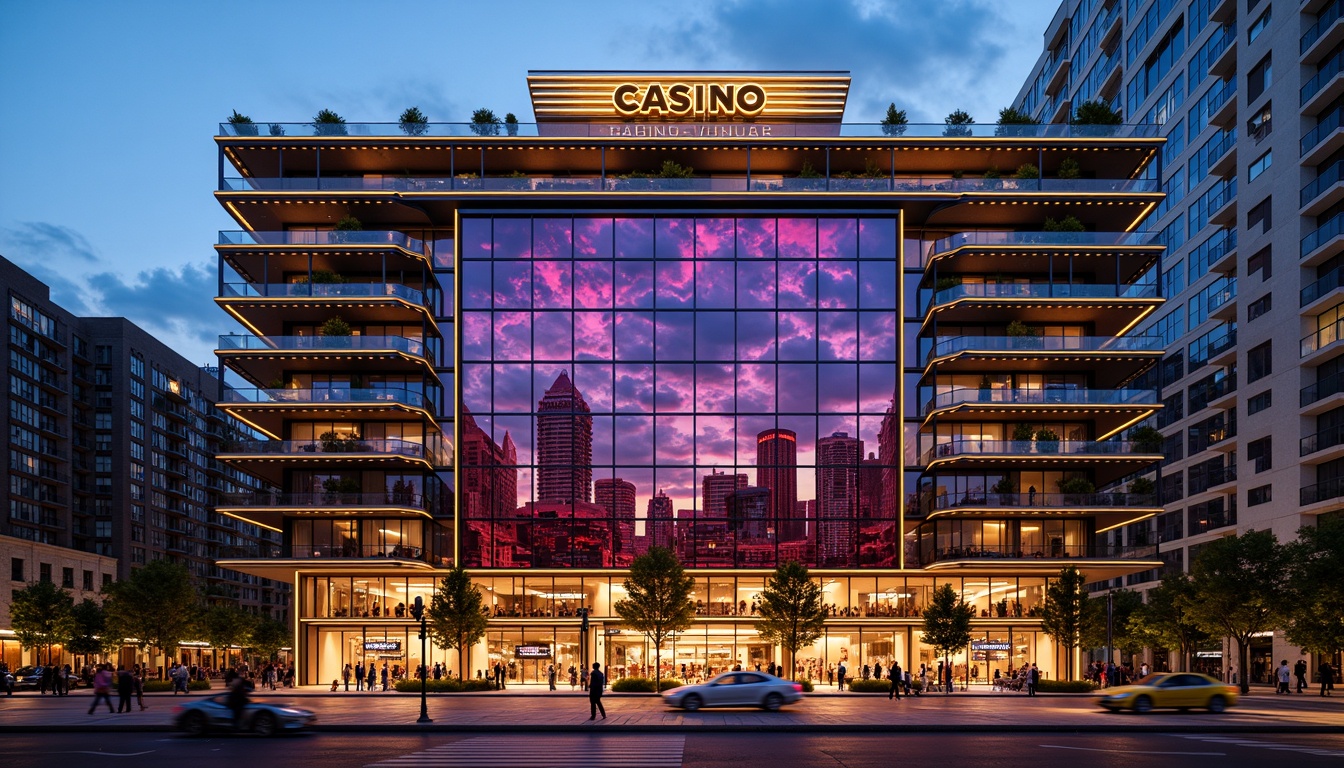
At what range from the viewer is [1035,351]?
64188 mm

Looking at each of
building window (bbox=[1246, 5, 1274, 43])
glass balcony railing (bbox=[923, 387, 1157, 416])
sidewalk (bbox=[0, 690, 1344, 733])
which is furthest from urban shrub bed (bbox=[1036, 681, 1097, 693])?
building window (bbox=[1246, 5, 1274, 43])

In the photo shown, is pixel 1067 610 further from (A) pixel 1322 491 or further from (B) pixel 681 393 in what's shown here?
(B) pixel 681 393

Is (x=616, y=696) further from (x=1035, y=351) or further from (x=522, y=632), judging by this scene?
(x=1035, y=351)

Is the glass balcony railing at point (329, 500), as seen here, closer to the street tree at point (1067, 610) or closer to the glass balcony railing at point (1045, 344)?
the glass balcony railing at point (1045, 344)

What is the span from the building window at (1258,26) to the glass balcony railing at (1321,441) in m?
27.5

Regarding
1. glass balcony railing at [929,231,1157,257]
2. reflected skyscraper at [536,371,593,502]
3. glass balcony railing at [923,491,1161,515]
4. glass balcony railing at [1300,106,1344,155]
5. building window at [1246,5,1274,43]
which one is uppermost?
building window at [1246,5,1274,43]

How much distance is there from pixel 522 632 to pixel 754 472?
638 inches

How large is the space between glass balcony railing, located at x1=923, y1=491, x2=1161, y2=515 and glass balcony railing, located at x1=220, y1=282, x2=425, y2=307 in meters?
32.4

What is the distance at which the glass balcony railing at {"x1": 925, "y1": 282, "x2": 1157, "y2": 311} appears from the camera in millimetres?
64438

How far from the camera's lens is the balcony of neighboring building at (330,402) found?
63188 millimetres

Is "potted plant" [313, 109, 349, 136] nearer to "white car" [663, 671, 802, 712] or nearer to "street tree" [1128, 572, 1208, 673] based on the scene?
"white car" [663, 671, 802, 712]

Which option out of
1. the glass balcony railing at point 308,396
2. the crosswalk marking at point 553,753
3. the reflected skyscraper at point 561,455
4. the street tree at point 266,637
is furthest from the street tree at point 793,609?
the street tree at point 266,637

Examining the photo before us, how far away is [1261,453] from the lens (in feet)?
254

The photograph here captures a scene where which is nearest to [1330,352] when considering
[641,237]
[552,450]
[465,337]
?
[641,237]
